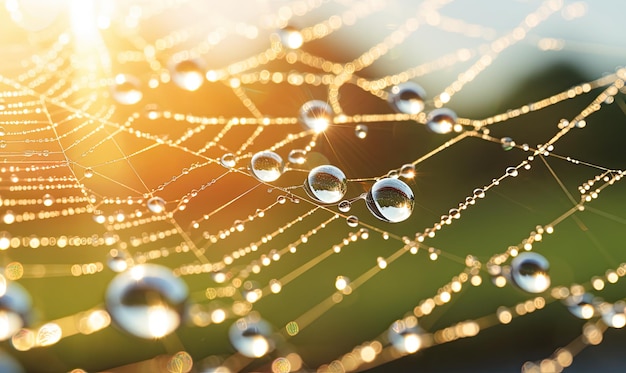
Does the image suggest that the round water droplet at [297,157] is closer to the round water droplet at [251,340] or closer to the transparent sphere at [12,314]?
the round water droplet at [251,340]

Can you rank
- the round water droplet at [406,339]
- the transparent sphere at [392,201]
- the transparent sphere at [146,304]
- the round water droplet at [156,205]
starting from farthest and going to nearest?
the round water droplet at [406,339]
the round water droplet at [156,205]
the transparent sphere at [392,201]
the transparent sphere at [146,304]

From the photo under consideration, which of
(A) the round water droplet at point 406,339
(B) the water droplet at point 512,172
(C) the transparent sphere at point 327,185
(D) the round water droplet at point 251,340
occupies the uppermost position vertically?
(C) the transparent sphere at point 327,185

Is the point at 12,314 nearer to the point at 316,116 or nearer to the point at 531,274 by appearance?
the point at 316,116

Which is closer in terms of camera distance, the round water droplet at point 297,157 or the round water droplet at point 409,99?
the round water droplet at point 297,157

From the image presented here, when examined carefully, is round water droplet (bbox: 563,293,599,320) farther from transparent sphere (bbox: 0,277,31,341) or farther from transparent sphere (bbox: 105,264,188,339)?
transparent sphere (bbox: 0,277,31,341)

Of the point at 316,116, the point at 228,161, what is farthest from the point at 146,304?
the point at 316,116

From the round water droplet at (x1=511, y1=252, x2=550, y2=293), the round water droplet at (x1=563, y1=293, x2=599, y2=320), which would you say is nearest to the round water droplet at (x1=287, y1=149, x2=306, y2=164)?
the round water droplet at (x1=511, y1=252, x2=550, y2=293)

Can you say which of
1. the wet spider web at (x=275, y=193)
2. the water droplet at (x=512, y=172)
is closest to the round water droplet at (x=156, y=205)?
the wet spider web at (x=275, y=193)
